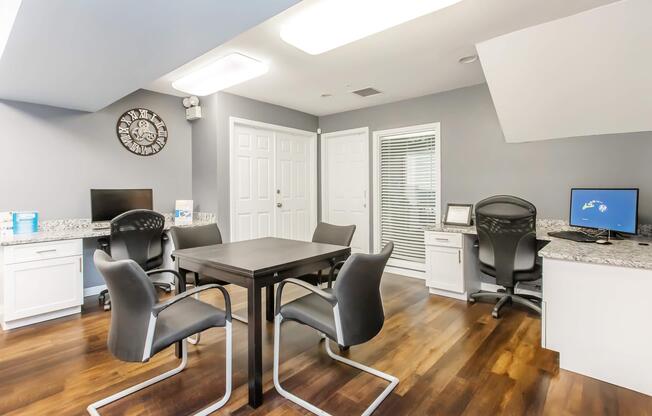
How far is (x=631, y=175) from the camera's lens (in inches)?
120

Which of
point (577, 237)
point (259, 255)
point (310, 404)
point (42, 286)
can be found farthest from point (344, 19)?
point (42, 286)

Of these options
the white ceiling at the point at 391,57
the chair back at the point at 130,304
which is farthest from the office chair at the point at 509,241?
the chair back at the point at 130,304

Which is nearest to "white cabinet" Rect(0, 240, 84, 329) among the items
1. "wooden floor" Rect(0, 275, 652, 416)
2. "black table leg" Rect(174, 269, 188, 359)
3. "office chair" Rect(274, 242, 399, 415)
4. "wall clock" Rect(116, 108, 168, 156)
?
"wooden floor" Rect(0, 275, 652, 416)

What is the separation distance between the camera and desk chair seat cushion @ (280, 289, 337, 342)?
176 cm

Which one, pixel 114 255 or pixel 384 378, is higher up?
pixel 114 255

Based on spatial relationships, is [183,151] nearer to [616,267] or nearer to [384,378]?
[384,378]

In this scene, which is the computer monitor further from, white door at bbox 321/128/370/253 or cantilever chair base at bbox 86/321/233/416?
cantilever chair base at bbox 86/321/233/416

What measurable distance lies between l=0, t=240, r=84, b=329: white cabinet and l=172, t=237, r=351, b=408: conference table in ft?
5.05

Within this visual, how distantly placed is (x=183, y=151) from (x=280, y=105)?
1512 millimetres

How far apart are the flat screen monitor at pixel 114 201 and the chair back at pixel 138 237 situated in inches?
28.2

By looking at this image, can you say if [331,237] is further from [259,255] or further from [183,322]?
[183,322]

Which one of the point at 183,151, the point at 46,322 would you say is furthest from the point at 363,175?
the point at 46,322

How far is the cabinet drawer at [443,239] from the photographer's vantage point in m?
3.58

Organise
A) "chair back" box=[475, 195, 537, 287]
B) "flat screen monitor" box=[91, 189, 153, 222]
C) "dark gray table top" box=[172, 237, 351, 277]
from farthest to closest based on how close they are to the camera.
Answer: "flat screen monitor" box=[91, 189, 153, 222]
"chair back" box=[475, 195, 537, 287]
"dark gray table top" box=[172, 237, 351, 277]
